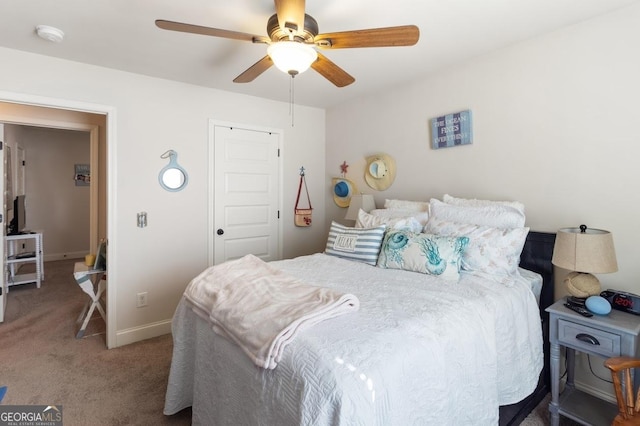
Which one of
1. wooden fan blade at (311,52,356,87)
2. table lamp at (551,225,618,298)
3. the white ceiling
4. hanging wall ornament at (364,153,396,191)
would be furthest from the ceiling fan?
hanging wall ornament at (364,153,396,191)

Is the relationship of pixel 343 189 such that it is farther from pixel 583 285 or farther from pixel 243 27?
pixel 583 285

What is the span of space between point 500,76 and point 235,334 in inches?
99.7

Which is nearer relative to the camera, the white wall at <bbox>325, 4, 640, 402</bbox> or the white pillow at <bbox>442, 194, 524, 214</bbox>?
the white wall at <bbox>325, 4, 640, 402</bbox>

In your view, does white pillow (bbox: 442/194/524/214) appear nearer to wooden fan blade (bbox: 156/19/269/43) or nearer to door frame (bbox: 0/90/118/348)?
wooden fan blade (bbox: 156/19/269/43)

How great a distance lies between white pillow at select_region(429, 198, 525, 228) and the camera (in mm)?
2078

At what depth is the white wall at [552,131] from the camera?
5.99 feet

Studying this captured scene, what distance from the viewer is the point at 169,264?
2982 mm

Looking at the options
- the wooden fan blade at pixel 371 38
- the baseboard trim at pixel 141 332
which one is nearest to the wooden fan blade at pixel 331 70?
the wooden fan blade at pixel 371 38

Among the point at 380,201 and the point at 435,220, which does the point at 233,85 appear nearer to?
the point at 380,201

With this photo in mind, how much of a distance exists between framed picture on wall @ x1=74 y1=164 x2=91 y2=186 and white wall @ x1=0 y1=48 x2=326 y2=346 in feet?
13.7

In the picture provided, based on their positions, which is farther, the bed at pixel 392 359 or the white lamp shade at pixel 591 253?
the white lamp shade at pixel 591 253

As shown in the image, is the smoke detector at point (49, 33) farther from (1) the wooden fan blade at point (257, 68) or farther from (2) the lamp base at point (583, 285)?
(2) the lamp base at point (583, 285)


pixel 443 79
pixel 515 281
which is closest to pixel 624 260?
pixel 515 281

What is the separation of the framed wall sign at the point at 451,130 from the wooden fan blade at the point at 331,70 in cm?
110
